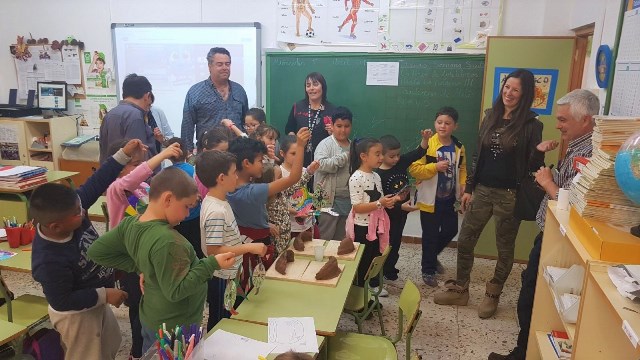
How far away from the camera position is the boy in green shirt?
1703 mm

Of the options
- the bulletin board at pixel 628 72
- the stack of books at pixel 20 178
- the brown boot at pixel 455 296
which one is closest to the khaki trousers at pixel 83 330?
the stack of books at pixel 20 178

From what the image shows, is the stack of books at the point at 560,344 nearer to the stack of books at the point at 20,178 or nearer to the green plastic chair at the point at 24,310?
the green plastic chair at the point at 24,310

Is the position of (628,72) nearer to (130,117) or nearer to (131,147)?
(131,147)

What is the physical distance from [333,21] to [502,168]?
97.7 inches

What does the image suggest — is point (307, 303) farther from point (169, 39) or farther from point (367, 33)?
point (169, 39)

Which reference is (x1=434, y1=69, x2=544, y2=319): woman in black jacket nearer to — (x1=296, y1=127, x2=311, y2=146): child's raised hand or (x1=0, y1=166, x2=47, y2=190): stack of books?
(x1=296, y1=127, x2=311, y2=146): child's raised hand

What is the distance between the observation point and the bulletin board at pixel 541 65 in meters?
3.86

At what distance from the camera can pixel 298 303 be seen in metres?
2.10

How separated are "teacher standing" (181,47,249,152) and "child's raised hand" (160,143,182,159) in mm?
1427

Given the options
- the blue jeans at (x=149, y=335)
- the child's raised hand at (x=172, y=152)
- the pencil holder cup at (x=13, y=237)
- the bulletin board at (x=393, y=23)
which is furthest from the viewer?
the bulletin board at (x=393, y=23)

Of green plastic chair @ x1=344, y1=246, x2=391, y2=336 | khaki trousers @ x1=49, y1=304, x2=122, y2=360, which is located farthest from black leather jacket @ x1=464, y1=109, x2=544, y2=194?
khaki trousers @ x1=49, y1=304, x2=122, y2=360

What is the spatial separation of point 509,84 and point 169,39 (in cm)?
381

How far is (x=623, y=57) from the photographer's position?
246 centimetres

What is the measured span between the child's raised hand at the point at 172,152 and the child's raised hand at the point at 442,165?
6.67 ft
